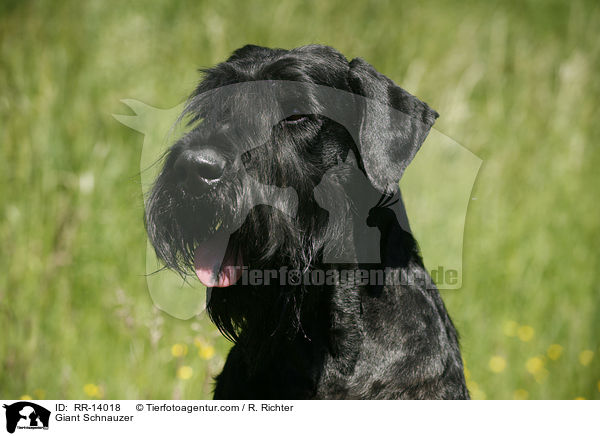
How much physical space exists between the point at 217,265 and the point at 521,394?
7.80 feet

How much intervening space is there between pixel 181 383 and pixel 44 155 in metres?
1.82

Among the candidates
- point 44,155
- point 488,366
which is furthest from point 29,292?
→ point 488,366

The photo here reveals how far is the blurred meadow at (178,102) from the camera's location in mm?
3352

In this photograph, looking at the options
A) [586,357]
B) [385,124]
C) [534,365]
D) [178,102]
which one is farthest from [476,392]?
[178,102]

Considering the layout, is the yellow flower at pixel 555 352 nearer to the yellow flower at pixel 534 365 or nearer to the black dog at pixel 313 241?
the yellow flower at pixel 534 365

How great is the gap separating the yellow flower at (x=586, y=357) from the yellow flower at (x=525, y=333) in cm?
31

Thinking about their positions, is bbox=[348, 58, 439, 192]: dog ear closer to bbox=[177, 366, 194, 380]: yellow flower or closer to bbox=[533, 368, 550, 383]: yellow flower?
bbox=[177, 366, 194, 380]: yellow flower

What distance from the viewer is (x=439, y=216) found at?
4004mm

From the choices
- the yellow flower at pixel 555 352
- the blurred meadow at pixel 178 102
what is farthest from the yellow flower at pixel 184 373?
the yellow flower at pixel 555 352

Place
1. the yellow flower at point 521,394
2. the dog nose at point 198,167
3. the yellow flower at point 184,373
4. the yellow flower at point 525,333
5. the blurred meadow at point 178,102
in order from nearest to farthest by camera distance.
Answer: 1. the dog nose at point 198,167
2. the yellow flower at point 184,373
3. the blurred meadow at point 178,102
4. the yellow flower at point 521,394
5. the yellow flower at point 525,333

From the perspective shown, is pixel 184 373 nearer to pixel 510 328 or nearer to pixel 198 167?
pixel 198 167

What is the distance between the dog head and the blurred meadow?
2.87 ft

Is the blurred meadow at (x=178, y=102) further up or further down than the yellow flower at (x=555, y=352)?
further up
